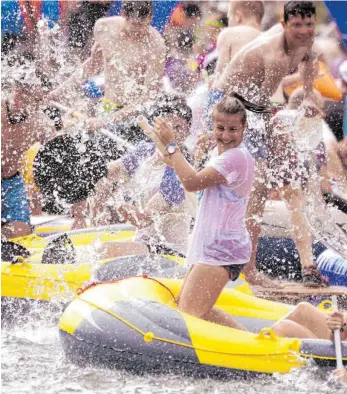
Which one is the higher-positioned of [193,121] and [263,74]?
[263,74]

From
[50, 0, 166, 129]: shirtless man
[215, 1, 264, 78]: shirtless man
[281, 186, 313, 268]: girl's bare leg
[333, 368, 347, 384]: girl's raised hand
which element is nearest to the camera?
[333, 368, 347, 384]: girl's raised hand

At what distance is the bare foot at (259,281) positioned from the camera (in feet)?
20.1

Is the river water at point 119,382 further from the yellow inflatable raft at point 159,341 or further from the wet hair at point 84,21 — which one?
the wet hair at point 84,21

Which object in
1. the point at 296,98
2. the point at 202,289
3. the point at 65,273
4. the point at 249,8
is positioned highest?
the point at 249,8

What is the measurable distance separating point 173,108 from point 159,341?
2.33 m

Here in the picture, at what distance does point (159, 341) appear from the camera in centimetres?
481

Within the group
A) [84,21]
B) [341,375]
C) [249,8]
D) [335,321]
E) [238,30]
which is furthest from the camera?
[84,21]

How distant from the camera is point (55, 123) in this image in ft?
24.8

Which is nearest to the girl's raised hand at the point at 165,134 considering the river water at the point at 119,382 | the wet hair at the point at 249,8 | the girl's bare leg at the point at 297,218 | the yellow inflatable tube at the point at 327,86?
the river water at the point at 119,382

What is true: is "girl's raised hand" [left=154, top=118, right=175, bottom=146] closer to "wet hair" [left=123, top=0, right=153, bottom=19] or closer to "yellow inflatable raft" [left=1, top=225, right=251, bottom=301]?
"yellow inflatable raft" [left=1, top=225, right=251, bottom=301]

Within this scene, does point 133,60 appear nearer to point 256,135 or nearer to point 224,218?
point 256,135

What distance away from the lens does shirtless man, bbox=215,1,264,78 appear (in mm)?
7320

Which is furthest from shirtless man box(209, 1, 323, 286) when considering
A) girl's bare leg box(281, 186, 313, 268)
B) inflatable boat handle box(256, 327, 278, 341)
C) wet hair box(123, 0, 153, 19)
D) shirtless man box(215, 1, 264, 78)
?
wet hair box(123, 0, 153, 19)

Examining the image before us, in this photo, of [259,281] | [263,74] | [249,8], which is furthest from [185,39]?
[259,281]
